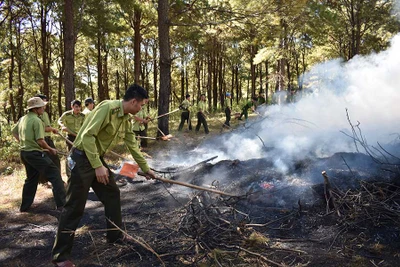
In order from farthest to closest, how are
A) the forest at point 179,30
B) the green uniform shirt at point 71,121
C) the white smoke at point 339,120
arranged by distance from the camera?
the forest at point 179,30
the white smoke at point 339,120
the green uniform shirt at point 71,121

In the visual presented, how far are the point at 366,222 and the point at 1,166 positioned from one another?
9.46m

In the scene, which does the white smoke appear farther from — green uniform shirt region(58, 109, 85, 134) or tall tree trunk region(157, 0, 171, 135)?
green uniform shirt region(58, 109, 85, 134)

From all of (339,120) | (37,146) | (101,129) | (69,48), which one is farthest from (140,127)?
(101,129)

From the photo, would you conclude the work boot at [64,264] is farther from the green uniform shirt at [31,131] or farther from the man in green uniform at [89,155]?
the green uniform shirt at [31,131]

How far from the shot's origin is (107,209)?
3777 mm

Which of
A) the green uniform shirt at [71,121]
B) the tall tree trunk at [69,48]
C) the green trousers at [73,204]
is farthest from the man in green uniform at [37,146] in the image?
the tall tree trunk at [69,48]

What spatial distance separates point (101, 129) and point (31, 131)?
243 centimetres

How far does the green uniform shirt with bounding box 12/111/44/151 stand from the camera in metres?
5.05

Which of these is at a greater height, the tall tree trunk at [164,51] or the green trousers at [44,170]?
the tall tree trunk at [164,51]

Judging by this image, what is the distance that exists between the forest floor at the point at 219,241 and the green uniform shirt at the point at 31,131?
3.90ft

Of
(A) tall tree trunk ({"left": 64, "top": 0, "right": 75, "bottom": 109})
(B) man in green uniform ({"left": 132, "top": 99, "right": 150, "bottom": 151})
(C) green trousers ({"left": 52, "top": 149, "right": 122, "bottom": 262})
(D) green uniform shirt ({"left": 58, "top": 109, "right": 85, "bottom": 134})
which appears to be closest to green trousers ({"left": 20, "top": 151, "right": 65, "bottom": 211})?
(D) green uniform shirt ({"left": 58, "top": 109, "right": 85, "bottom": 134})

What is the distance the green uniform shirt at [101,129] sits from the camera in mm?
3191

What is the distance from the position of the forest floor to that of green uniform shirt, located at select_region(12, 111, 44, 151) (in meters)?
1.19

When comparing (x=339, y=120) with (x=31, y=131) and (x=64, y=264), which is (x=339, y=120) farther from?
(x=64, y=264)
